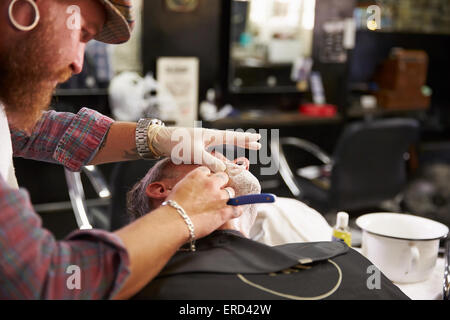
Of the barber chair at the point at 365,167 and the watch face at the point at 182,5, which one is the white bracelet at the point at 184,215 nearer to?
the barber chair at the point at 365,167

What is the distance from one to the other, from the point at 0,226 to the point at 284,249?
29.6 inches

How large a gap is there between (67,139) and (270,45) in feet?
13.2

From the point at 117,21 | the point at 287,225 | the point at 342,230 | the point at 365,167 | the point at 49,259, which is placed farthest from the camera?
the point at 365,167

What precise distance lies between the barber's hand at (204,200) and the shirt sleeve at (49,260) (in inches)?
7.2

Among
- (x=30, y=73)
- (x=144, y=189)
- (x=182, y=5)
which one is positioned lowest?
(x=144, y=189)

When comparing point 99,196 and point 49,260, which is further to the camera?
point 99,196

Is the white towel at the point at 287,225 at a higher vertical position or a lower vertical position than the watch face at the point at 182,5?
lower

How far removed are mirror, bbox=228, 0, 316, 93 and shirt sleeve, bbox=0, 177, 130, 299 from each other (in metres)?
4.15

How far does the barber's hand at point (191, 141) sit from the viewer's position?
4.29 feet

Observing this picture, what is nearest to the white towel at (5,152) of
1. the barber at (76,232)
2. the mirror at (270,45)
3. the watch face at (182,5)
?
the barber at (76,232)

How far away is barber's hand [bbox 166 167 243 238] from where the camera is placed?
1.01m

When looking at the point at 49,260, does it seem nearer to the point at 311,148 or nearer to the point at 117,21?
the point at 117,21

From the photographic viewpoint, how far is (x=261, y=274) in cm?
116

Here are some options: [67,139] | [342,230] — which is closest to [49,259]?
[67,139]
